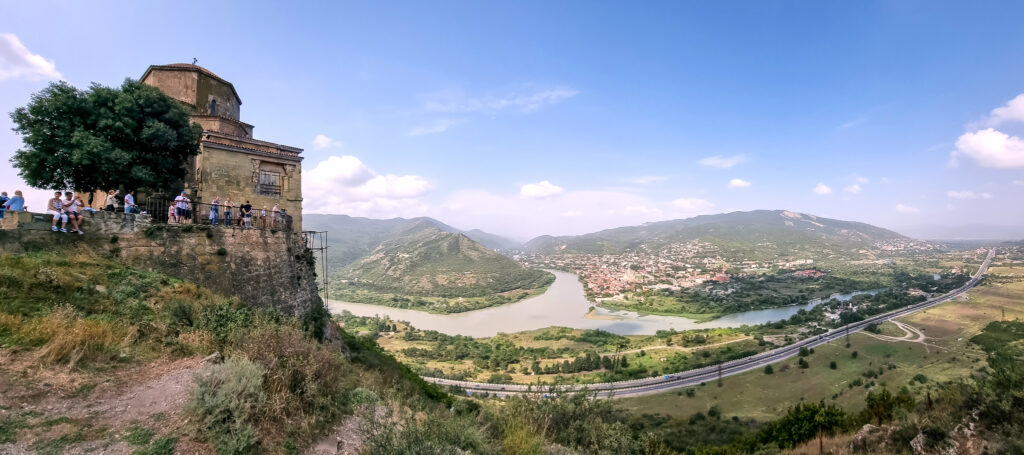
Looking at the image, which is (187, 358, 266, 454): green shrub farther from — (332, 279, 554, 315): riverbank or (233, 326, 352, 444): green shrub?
(332, 279, 554, 315): riverbank

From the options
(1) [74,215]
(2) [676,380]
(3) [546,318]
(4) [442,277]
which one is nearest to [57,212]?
(1) [74,215]

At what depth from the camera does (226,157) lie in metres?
12.5

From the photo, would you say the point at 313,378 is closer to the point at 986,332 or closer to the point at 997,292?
the point at 986,332

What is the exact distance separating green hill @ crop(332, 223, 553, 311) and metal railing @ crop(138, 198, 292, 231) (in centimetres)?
6647

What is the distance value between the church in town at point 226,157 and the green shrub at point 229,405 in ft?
33.8

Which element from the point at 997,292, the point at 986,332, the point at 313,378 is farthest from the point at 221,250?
the point at 997,292

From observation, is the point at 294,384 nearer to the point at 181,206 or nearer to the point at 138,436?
the point at 138,436

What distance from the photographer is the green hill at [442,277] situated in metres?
87.8

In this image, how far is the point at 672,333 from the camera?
5784cm

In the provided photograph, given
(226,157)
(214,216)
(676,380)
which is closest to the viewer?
(214,216)

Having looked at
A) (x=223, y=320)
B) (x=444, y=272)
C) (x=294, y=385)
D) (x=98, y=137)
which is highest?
(x=98, y=137)

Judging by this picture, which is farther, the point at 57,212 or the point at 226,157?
the point at 226,157

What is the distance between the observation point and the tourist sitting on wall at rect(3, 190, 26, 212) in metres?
7.76

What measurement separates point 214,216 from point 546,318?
2536 inches
